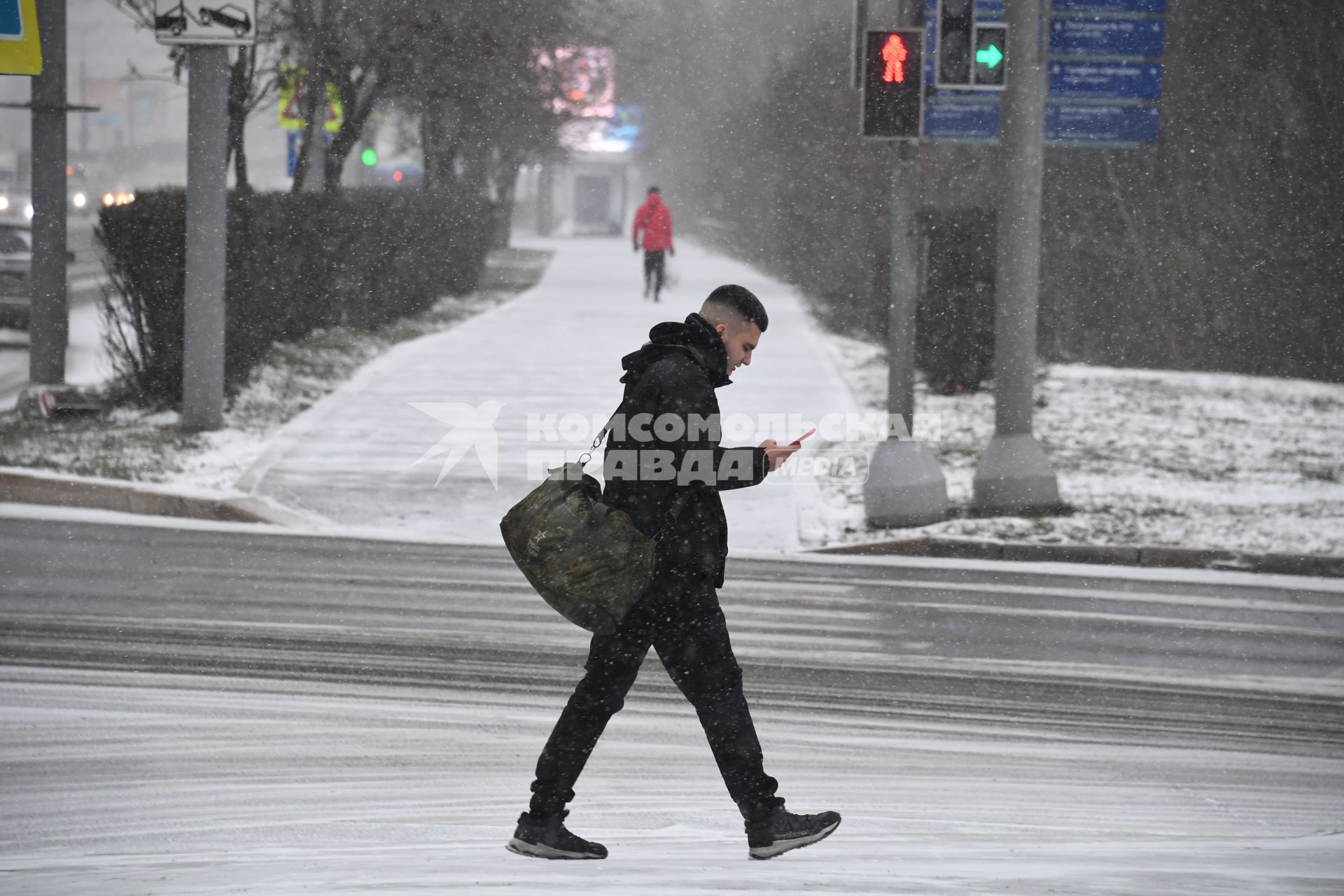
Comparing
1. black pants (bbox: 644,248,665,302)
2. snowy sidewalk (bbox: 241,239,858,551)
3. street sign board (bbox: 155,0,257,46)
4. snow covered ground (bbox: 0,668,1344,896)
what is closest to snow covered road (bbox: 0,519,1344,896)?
snow covered ground (bbox: 0,668,1344,896)

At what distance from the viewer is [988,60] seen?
1140cm

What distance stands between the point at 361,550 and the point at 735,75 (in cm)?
5632

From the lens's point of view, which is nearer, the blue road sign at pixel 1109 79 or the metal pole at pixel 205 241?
the metal pole at pixel 205 241

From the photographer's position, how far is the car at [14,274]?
75.1 ft

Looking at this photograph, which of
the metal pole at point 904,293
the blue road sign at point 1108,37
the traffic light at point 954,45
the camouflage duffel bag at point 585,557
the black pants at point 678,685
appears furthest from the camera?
the blue road sign at point 1108,37

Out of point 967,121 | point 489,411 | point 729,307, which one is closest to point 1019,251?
point 967,121

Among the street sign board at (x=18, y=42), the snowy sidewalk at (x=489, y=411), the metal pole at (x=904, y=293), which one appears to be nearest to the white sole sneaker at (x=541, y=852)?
the snowy sidewalk at (x=489, y=411)

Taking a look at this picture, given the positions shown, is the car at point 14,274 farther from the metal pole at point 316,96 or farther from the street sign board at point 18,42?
the street sign board at point 18,42

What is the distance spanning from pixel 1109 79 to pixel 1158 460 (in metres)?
3.35

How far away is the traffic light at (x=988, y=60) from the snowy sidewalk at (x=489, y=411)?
10.8ft

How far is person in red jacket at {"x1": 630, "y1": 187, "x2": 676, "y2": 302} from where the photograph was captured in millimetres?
24844

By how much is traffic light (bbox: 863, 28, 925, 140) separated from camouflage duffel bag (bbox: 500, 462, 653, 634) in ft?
24.1

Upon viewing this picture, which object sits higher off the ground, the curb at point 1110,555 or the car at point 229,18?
the car at point 229,18

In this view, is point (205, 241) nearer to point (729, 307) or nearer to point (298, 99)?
point (298, 99)
